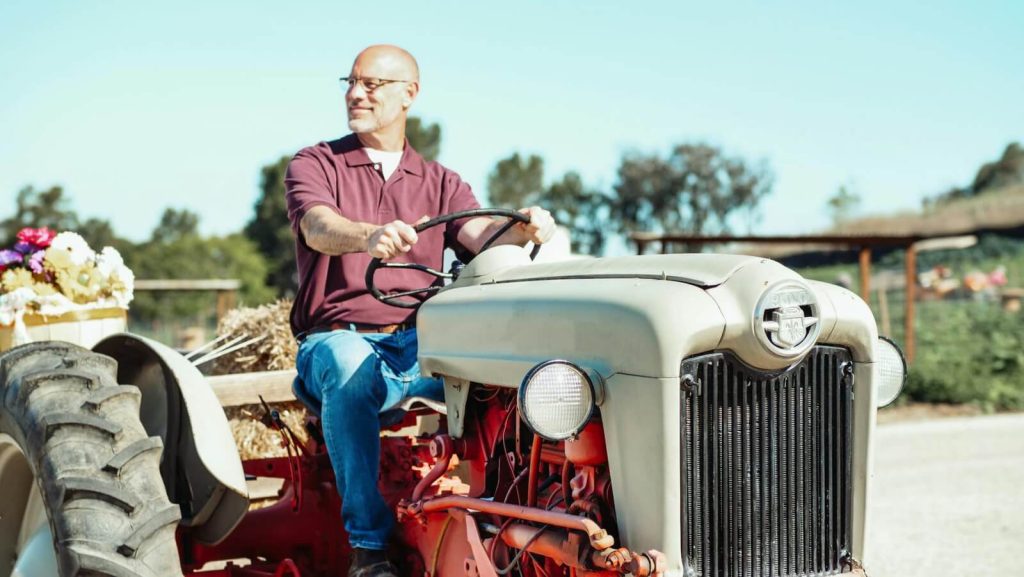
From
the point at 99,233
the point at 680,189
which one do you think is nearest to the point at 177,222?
the point at 99,233

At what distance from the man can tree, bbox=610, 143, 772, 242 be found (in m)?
46.1

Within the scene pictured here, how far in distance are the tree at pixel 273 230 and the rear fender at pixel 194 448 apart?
47.2 meters

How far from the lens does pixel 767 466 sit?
267 cm

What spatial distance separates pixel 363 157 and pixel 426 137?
168 feet

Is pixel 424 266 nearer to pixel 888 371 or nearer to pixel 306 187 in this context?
pixel 306 187

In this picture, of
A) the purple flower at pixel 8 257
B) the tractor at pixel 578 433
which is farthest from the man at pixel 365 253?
the purple flower at pixel 8 257

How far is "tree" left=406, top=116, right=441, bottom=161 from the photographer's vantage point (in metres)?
53.3

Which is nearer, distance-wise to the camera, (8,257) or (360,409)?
(360,409)

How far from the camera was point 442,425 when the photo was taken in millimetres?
3691

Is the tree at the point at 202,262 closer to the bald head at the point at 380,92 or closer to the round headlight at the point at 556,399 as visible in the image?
the bald head at the point at 380,92

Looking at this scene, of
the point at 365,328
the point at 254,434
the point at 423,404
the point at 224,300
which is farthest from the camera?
the point at 224,300

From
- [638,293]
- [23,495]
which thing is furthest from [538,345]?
[23,495]

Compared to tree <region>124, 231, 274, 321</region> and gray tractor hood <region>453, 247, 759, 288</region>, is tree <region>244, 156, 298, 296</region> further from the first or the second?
gray tractor hood <region>453, 247, 759, 288</region>

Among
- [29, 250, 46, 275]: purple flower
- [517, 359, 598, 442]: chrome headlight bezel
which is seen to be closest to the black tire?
[29, 250, 46, 275]: purple flower
